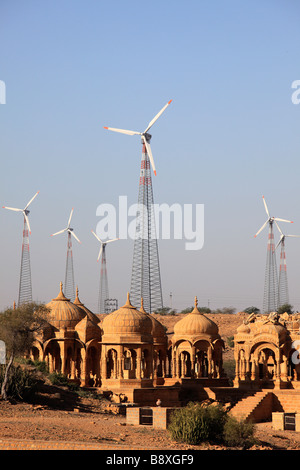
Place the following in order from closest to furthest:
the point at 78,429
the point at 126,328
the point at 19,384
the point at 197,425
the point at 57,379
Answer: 1. the point at 197,425
2. the point at 78,429
3. the point at 19,384
4. the point at 57,379
5. the point at 126,328

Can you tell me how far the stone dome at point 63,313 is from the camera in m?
50.2

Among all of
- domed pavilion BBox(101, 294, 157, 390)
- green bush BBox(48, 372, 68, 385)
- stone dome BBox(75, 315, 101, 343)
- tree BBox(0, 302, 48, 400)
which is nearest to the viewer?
tree BBox(0, 302, 48, 400)

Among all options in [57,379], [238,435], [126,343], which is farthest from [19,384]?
[238,435]

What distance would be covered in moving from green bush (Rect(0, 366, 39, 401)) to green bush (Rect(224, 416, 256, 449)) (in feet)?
37.5

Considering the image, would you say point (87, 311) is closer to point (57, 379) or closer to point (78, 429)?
point (57, 379)

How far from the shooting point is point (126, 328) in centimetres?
4528

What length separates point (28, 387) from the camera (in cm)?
3778

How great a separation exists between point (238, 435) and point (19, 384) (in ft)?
41.4

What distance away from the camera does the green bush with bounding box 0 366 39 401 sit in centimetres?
3741

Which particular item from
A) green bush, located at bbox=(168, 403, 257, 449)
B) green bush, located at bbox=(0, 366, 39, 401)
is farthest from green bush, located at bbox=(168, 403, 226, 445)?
green bush, located at bbox=(0, 366, 39, 401)

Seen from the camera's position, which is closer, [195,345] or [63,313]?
[195,345]

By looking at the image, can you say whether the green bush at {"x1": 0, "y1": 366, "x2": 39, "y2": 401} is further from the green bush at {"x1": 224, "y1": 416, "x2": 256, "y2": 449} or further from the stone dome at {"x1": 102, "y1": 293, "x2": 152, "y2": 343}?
the green bush at {"x1": 224, "y1": 416, "x2": 256, "y2": 449}

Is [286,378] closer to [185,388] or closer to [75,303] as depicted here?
[185,388]
